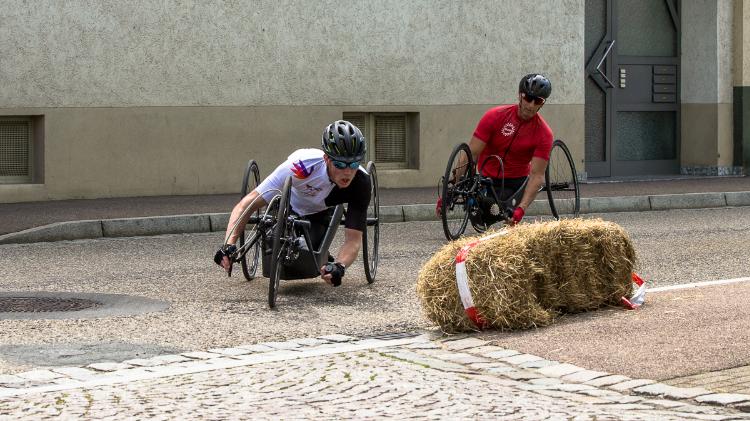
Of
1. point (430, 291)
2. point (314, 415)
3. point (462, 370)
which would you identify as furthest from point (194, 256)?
point (314, 415)

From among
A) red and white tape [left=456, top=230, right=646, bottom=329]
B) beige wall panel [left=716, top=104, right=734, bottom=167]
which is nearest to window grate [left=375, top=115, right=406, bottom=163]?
beige wall panel [left=716, top=104, right=734, bottom=167]

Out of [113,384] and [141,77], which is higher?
[141,77]

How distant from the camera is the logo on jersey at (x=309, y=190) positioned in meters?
9.81

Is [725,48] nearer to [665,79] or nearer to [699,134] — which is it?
[665,79]

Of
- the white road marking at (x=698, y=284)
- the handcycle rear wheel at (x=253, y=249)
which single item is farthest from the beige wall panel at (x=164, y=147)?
the white road marking at (x=698, y=284)

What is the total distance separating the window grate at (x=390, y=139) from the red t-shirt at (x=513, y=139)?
6746mm

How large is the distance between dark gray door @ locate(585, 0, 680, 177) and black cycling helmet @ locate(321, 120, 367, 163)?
13.2 meters

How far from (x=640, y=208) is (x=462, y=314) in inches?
394

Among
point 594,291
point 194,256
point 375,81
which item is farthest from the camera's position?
point 375,81

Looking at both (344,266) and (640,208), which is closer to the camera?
(344,266)

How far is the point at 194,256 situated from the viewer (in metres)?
12.2

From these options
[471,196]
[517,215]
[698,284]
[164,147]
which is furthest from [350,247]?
[164,147]

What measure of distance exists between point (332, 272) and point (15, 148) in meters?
8.95

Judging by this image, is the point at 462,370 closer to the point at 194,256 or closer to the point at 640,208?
the point at 194,256
